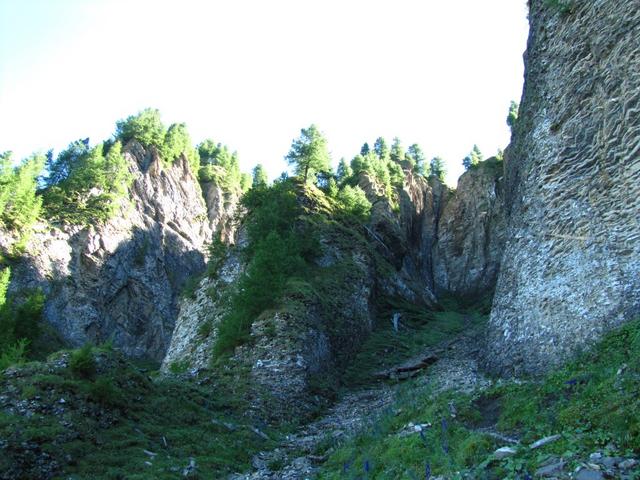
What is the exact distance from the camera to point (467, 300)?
61.5m

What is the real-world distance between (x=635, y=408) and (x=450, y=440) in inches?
149

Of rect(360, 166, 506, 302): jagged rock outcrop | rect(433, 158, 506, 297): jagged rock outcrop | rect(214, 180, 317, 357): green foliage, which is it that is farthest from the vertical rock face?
rect(433, 158, 506, 297): jagged rock outcrop

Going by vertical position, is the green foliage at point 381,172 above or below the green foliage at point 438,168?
below

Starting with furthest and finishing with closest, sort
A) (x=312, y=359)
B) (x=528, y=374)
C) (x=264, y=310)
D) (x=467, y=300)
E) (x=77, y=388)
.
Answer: (x=467, y=300) < (x=264, y=310) < (x=312, y=359) < (x=528, y=374) < (x=77, y=388)

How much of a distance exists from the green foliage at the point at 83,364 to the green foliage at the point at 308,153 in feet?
163

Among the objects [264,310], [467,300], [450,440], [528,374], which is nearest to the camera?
[450,440]

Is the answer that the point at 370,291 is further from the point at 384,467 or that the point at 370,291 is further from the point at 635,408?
the point at 635,408

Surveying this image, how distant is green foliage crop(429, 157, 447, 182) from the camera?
103006mm

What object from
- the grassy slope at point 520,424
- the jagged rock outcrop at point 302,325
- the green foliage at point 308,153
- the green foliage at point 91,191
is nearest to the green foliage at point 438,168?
the green foliage at point 308,153

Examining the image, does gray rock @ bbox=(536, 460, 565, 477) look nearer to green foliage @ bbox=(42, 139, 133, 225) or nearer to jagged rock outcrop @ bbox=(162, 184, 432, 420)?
Answer: jagged rock outcrop @ bbox=(162, 184, 432, 420)

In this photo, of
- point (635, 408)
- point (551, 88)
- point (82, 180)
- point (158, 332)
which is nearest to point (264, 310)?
point (551, 88)

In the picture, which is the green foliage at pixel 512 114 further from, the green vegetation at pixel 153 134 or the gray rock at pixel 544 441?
the gray rock at pixel 544 441

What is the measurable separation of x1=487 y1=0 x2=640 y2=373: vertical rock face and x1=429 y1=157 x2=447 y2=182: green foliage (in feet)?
270

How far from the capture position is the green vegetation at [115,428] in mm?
11617
